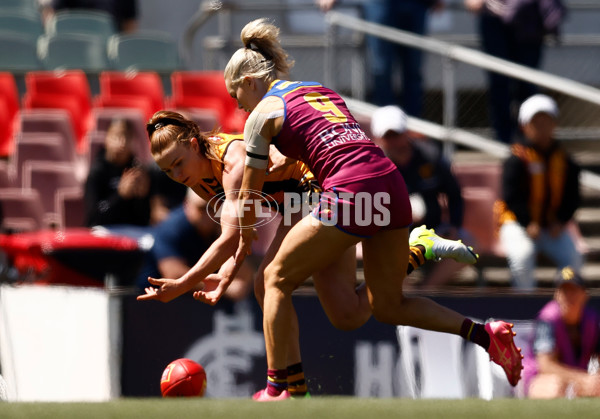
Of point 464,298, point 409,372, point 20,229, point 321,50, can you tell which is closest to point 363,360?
point 409,372

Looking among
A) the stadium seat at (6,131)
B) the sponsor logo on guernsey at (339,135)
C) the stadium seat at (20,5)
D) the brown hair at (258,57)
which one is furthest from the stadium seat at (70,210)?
the stadium seat at (20,5)

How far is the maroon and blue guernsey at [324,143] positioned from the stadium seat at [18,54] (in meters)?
7.22

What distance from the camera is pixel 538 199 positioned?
350 inches

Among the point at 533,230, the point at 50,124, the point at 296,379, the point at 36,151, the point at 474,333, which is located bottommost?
the point at 296,379

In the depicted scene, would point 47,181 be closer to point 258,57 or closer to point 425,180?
point 425,180

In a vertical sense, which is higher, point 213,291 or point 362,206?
point 362,206

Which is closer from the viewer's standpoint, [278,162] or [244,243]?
[244,243]

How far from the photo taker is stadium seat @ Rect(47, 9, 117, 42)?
41.7ft

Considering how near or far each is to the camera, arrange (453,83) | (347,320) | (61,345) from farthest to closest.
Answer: (453,83) < (61,345) < (347,320)

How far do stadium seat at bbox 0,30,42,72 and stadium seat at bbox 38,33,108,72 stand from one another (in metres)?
0.10

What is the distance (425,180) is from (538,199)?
89 centimetres

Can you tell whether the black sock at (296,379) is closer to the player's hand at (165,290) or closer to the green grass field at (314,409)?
the player's hand at (165,290)

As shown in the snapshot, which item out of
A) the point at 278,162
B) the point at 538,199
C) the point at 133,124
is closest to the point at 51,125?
the point at 133,124

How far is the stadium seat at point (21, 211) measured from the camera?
9.81 metres
